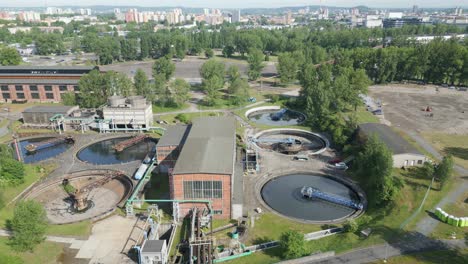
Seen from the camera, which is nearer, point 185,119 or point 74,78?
point 185,119

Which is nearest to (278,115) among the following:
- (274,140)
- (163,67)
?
(274,140)

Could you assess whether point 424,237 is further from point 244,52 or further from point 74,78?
point 244,52

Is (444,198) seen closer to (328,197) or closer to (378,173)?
(378,173)

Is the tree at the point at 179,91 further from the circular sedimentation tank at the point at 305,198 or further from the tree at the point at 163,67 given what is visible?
the circular sedimentation tank at the point at 305,198

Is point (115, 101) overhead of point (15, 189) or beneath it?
overhead

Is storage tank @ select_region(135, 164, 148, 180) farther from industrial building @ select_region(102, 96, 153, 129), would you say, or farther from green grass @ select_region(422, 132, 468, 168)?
green grass @ select_region(422, 132, 468, 168)

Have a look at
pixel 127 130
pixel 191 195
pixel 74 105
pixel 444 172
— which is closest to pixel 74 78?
pixel 74 105
